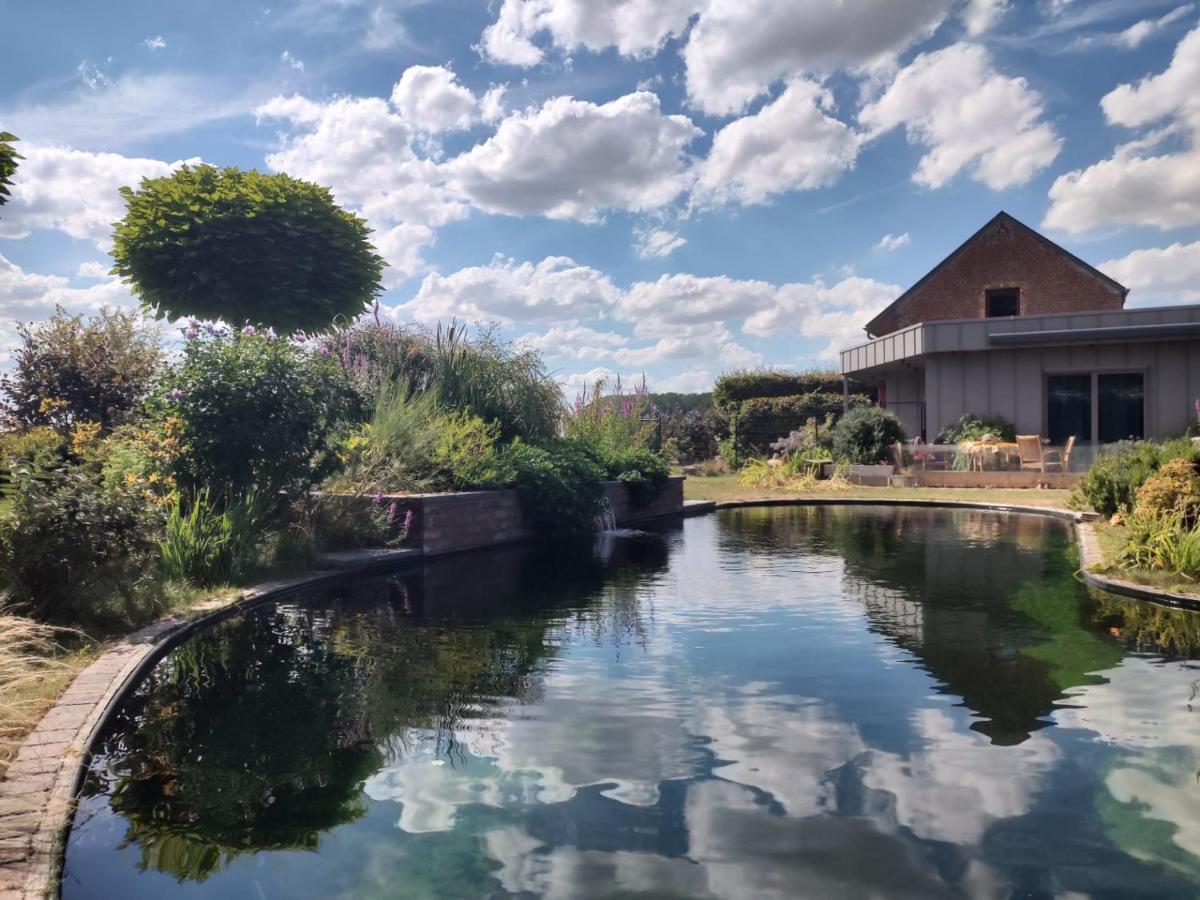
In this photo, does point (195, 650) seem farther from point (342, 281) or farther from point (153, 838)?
point (342, 281)

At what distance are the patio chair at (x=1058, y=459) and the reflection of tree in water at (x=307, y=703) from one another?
14.1m

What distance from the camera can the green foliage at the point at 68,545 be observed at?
6.07m

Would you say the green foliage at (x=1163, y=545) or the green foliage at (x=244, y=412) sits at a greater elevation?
the green foliage at (x=244, y=412)

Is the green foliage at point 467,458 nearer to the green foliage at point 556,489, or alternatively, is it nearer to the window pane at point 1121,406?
the green foliage at point 556,489

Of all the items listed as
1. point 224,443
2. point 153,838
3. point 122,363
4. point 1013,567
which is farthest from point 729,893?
point 122,363

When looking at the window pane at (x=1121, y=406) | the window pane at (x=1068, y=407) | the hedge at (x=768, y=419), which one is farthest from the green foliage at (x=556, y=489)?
the window pane at (x=1121, y=406)

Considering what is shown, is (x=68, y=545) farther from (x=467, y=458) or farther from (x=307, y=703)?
(x=467, y=458)

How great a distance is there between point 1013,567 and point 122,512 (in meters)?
8.46

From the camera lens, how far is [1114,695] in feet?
16.9

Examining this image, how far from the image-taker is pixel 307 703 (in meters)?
5.06

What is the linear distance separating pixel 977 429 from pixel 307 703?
62.5 ft

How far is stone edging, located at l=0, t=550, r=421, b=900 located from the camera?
309cm

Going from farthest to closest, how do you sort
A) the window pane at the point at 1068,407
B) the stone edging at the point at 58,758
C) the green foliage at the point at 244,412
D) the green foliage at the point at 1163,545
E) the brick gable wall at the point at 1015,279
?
the brick gable wall at the point at 1015,279 < the window pane at the point at 1068,407 < the green foliage at the point at 244,412 < the green foliage at the point at 1163,545 < the stone edging at the point at 58,758

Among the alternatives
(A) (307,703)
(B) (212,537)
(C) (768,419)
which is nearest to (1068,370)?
(C) (768,419)
